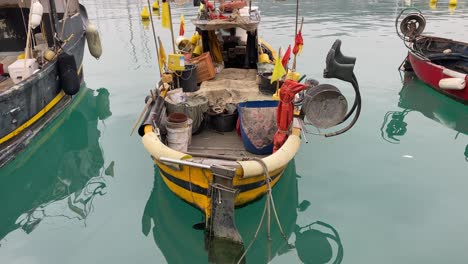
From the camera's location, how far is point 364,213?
723 centimetres

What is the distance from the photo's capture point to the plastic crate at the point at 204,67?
10344 mm

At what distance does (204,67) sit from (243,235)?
5.32 meters

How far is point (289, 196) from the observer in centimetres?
784

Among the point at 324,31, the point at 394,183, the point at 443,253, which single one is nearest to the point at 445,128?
the point at 394,183

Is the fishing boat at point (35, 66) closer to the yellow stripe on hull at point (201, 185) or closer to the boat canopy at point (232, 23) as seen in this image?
the boat canopy at point (232, 23)

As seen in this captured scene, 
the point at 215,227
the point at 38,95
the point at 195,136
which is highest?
the point at 38,95

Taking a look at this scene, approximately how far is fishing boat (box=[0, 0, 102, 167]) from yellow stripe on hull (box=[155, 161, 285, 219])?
4.74 meters

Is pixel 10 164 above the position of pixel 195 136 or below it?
below

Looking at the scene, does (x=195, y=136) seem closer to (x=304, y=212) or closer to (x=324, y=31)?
(x=304, y=212)

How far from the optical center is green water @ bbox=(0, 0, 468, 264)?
641cm

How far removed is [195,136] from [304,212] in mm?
3087

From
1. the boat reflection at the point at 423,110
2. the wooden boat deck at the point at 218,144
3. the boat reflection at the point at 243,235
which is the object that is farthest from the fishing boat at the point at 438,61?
the wooden boat deck at the point at 218,144

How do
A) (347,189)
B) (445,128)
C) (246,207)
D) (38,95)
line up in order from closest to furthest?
(246,207) < (347,189) < (38,95) < (445,128)

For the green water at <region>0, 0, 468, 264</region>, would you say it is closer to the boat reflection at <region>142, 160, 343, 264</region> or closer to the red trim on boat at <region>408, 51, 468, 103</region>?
the boat reflection at <region>142, 160, 343, 264</region>
